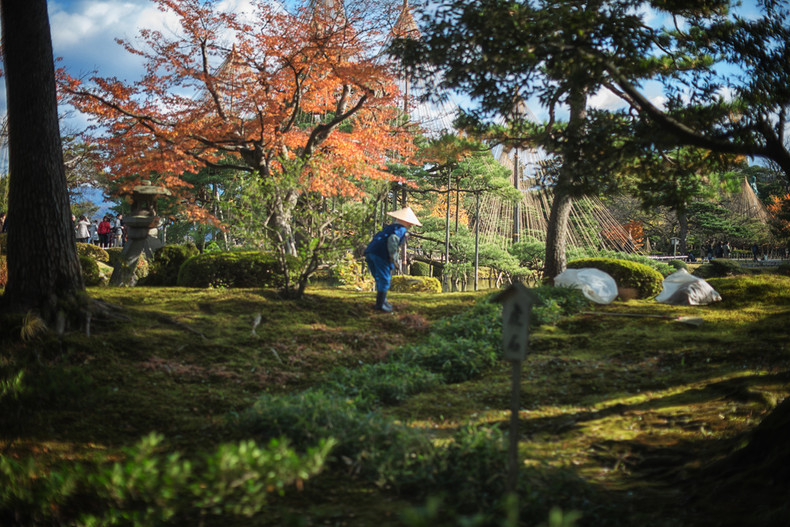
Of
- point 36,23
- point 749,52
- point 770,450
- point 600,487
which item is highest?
point 36,23

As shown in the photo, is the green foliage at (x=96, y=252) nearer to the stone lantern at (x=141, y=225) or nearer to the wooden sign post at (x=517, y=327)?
the stone lantern at (x=141, y=225)

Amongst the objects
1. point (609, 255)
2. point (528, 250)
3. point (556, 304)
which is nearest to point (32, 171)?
point (556, 304)

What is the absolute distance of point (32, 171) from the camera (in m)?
6.21

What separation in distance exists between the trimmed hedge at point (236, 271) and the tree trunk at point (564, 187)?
16.5ft

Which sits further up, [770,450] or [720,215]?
[720,215]

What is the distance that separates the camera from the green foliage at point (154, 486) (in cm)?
250

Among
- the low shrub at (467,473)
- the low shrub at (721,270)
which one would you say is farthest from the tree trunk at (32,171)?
the low shrub at (721,270)

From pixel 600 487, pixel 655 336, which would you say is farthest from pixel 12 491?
pixel 655 336

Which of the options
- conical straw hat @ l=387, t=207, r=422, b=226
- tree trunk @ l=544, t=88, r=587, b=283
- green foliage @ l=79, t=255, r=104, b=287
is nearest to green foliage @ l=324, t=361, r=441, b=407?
tree trunk @ l=544, t=88, r=587, b=283

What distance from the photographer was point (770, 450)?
3.24 meters

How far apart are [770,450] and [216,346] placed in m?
5.25

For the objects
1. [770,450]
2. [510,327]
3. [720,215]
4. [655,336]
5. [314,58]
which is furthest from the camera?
[720,215]

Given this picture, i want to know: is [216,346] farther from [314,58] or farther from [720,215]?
Result: [720,215]

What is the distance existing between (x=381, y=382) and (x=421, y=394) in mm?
439
